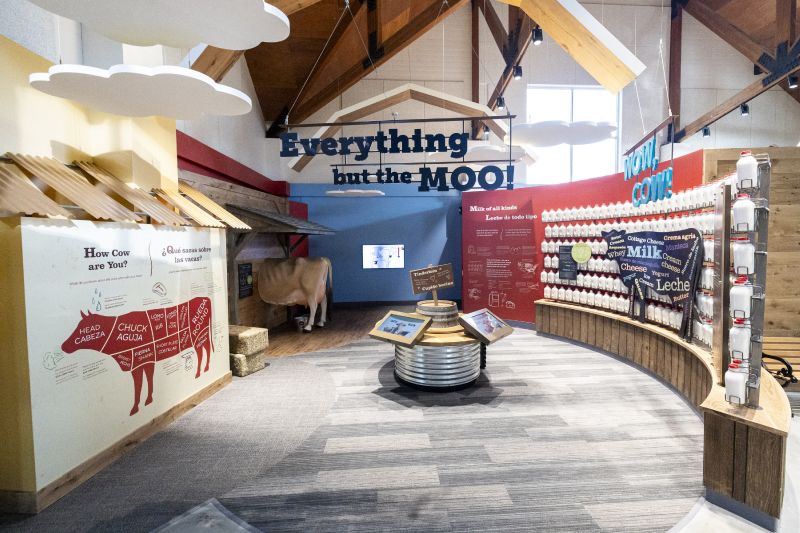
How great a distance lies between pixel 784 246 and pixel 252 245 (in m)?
8.33

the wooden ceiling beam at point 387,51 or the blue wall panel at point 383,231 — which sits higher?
the wooden ceiling beam at point 387,51

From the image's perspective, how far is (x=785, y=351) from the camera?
5121mm

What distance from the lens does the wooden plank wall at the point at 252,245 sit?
21.4 feet

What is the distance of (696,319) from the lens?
454 centimetres

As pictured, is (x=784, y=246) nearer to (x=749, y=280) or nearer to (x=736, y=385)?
(x=749, y=280)

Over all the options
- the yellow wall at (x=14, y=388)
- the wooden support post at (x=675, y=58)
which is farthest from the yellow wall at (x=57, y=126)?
the wooden support post at (x=675, y=58)

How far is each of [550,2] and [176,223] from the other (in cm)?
476

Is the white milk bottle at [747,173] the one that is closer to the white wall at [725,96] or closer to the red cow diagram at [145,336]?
the red cow diagram at [145,336]

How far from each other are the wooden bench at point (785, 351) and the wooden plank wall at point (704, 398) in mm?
1096

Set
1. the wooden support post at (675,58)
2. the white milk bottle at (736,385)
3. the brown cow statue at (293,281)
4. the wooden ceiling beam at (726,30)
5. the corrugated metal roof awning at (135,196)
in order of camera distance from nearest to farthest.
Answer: the white milk bottle at (736,385) → the corrugated metal roof awning at (135,196) → the brown cow statue at (293,281) → the wooden ceiling beam at (726,30) → the wooden support post at (675,58)

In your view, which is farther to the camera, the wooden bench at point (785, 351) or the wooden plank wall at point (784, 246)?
the wooden plank wall at point (784, 246)

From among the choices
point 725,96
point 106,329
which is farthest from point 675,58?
point 106,329

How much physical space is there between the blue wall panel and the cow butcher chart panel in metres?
6.58

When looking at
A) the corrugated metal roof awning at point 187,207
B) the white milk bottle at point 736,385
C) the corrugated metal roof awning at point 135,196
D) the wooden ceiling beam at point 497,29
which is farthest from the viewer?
the wooden ceiling beam at point 497,29
